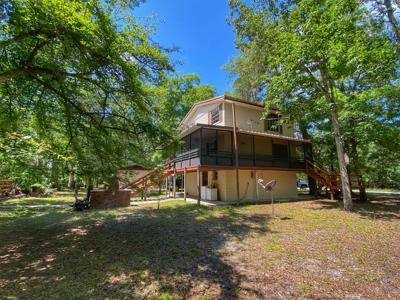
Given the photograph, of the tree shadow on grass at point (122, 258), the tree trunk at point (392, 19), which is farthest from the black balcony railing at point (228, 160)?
the tree trunk at point (392, 19)

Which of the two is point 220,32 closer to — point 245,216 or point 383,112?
point 383,112

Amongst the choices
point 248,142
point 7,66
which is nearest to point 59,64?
point 7,66

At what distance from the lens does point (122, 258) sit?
547 cm

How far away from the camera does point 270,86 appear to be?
13.4 metres

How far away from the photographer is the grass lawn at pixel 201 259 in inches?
159

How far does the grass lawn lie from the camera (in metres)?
4.03

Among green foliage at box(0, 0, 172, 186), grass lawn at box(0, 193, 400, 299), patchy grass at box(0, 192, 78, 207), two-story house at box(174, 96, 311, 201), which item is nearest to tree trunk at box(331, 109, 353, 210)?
grass lawn at box(0, 193, 400, 299)

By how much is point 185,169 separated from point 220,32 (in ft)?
44.3

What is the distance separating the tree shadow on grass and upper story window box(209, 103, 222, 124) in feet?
29.9

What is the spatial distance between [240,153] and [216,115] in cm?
363

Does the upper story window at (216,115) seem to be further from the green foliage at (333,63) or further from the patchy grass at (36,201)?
the patchy grass at (36,201)

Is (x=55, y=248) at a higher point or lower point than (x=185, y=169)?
lower

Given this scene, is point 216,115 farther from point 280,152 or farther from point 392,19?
point 392,19

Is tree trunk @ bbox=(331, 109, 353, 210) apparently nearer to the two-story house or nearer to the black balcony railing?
the two-story house
